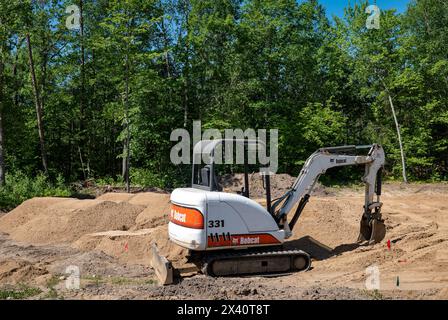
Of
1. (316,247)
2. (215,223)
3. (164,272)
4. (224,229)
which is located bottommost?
(316,247)

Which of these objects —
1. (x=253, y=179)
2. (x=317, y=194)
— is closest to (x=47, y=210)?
(x=253, y=179)

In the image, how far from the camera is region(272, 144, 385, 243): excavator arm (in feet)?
27.5

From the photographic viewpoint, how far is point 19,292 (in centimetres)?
643

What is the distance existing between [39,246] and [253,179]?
10714 mm

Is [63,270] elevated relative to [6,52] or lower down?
lower down

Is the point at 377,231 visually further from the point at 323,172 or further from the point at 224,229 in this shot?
the point at 224,229

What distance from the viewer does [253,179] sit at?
64.2 ft

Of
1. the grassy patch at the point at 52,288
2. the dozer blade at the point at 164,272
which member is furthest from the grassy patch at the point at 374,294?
the grassy patch at the point at 52,288

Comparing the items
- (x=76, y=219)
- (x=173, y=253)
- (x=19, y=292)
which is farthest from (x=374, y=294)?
(x=76, y=219)

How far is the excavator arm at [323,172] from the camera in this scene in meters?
8.38

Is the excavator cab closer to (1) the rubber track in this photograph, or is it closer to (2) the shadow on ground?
(1) the rubber track

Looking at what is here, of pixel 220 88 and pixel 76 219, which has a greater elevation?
pixel 220 88

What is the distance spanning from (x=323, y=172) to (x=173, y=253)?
3.52 meters

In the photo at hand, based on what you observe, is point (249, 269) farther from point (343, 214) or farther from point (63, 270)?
point (343, 214)
